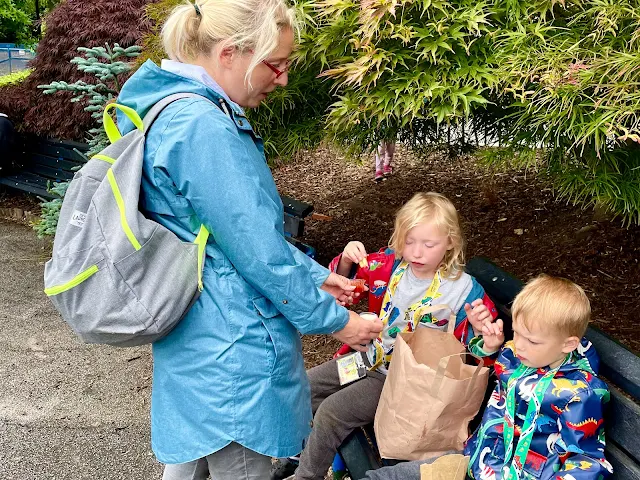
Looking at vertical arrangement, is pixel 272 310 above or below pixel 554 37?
below

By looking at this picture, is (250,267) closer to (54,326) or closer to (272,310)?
(272,310)

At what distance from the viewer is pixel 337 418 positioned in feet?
8.35

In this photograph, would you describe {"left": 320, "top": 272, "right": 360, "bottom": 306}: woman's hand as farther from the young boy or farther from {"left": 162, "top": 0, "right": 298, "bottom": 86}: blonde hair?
{"left": 162, "top": 0, "right": 298, "bottom": 86}: blonde hair

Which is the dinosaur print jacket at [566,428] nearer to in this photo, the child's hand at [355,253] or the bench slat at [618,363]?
the bench slat at [618,363]

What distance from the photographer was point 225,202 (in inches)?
66.6

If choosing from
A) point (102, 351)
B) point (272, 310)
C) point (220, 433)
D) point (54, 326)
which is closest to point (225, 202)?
point (272, 310)

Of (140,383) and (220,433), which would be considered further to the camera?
(140,383)

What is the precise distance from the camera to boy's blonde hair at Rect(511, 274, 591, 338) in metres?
1.91

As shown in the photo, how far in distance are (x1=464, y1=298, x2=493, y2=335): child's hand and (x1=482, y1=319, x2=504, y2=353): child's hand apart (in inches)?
0.9

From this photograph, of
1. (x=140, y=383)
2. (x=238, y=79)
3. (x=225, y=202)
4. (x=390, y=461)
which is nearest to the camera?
(x=225, y=202)

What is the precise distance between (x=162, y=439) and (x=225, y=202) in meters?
0.78

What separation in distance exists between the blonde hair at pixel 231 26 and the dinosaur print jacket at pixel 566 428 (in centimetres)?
Answer: 121

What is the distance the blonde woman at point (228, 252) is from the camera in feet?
5.60

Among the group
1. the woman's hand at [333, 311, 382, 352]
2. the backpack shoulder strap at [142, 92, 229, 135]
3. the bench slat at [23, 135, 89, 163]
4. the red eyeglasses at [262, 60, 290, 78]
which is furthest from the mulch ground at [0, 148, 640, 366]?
the backpack shoulder strap at [142, 92, 229, 135]
